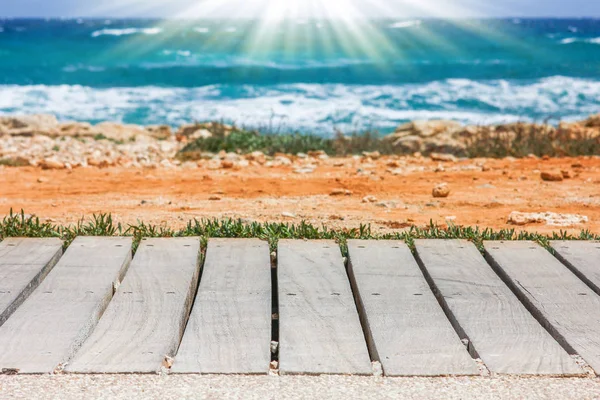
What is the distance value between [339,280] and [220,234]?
88cm

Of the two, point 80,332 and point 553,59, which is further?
point 553,59

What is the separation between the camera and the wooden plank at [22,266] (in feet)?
8.07

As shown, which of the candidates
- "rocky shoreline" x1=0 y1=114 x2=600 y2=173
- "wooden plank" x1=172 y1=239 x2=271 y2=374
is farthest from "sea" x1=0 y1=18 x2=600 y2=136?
"wooden plank" x1=172 y1=239 x2=271 y2=374

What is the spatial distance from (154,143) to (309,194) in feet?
23.8

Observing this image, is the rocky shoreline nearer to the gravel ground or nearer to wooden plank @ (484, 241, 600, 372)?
wooden plank @ (484, 241, 600, 372)

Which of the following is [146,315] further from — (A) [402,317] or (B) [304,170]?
(B) [304,170]

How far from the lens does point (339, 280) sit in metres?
2.69

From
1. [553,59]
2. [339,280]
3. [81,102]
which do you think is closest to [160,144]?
[339,280]

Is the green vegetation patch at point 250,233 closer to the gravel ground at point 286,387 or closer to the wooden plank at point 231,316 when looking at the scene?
the wooden plank at point 231,316

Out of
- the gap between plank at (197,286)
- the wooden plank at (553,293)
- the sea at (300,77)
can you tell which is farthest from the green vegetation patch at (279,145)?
the wooden plank at (553,293)

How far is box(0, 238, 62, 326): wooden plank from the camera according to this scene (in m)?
2.46

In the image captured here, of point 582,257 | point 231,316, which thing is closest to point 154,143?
point 582,257

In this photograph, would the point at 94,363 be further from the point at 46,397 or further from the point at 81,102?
the point at 81,102

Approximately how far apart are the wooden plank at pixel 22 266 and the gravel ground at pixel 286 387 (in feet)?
1.71
